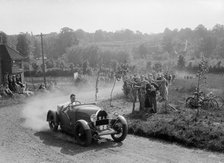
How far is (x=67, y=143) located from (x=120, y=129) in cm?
218

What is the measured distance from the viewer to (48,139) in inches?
512

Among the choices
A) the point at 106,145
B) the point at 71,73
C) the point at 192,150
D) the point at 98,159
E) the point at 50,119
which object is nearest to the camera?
the point at 98,159

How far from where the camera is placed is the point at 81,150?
11117 millimetres

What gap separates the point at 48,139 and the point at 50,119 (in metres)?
1.70

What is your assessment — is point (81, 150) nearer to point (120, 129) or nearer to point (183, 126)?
point (120, 129)

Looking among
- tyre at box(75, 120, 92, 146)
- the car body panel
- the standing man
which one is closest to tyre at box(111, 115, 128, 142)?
the car body panel

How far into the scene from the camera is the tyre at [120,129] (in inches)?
470

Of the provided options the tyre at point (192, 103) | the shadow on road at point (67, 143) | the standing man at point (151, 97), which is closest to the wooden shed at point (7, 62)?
the standing man at point (151, 97)

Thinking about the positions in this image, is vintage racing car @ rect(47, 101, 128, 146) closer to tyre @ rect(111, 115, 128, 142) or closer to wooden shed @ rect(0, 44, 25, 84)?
tyre @ rect(111, 115, 128, 142)

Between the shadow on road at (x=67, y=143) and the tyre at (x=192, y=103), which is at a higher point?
the tyre at (x=192, y=103)

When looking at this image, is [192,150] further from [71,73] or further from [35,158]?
[71,73]

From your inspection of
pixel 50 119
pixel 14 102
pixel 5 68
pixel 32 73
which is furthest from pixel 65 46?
pixel 50 119

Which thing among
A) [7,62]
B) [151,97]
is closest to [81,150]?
[151,97]

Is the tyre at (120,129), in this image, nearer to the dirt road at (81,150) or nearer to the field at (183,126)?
the dirt road at (81,150)
